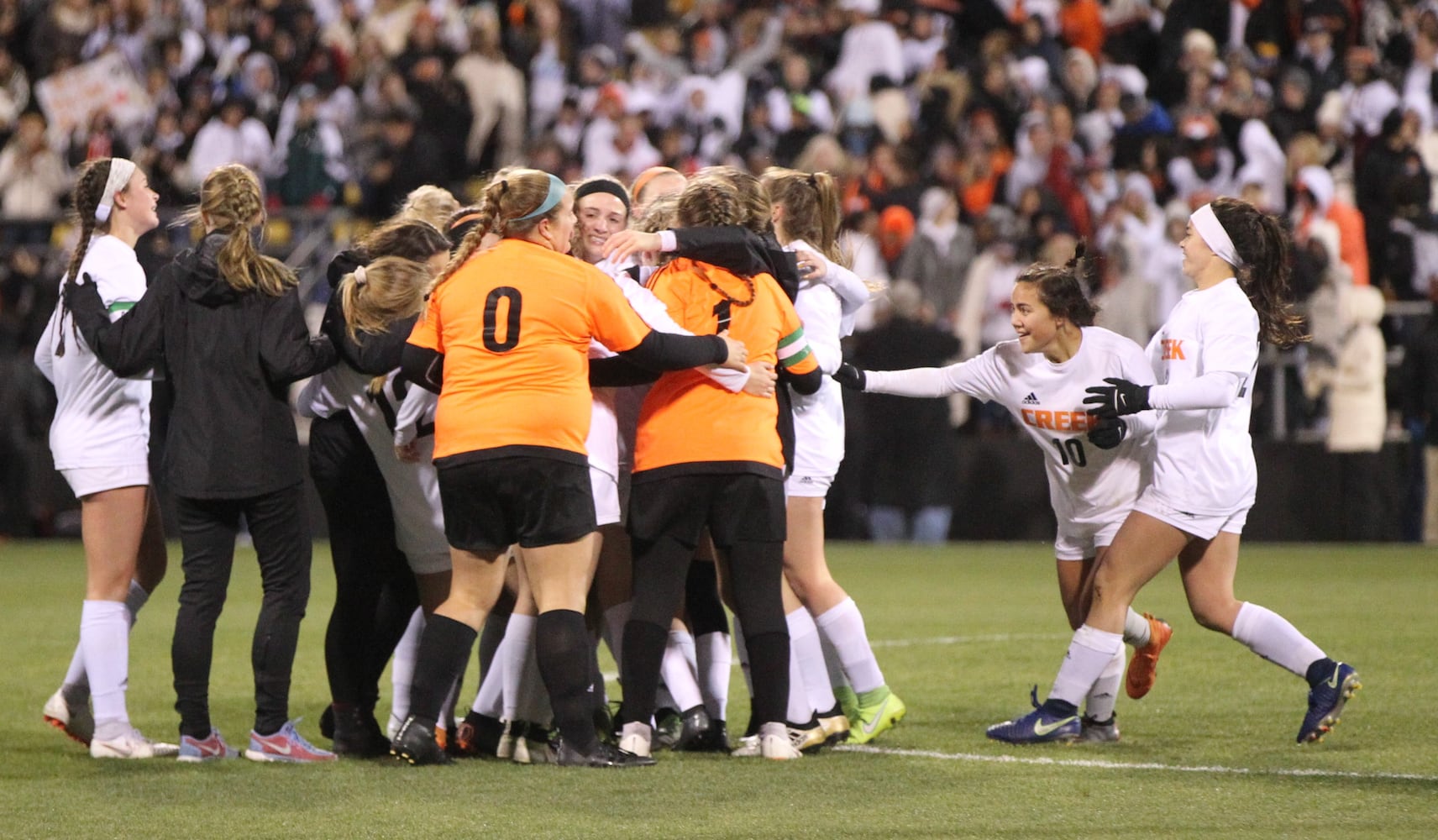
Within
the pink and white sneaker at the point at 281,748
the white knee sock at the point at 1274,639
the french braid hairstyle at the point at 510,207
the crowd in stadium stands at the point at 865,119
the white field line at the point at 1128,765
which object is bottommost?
the pink and white sneaker at the point at 281,748

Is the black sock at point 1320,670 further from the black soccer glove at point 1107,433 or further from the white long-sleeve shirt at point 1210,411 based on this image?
the black soccer glove at point 1107,433

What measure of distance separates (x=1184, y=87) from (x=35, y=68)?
13.5 meters

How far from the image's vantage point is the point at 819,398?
7.05 meters

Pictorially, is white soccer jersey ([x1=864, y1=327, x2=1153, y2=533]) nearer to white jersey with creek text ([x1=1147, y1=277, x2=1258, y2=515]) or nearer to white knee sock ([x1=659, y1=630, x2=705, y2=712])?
white jersey with creek text ([x1=1147, y1=277, x2=1258, y2=515])

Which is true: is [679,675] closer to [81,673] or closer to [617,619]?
[617,619]

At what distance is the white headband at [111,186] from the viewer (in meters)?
6.65

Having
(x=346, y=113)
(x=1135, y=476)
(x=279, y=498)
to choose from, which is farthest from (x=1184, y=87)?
(x=279, y=498)

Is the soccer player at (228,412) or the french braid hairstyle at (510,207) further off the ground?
the french braid hairstyle at (510,207)

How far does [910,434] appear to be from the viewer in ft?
53.3

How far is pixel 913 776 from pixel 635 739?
0.93m

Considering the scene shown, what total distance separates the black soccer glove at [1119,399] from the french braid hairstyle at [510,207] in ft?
6.18

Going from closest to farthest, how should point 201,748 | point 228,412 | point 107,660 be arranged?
1. point 228,412
2. point 201,748
3. point 107,660

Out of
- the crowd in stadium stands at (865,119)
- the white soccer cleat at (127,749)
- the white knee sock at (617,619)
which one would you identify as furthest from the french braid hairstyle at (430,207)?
the crowd in stadium stands at (865,119)

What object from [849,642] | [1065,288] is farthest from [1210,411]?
[849,642]
